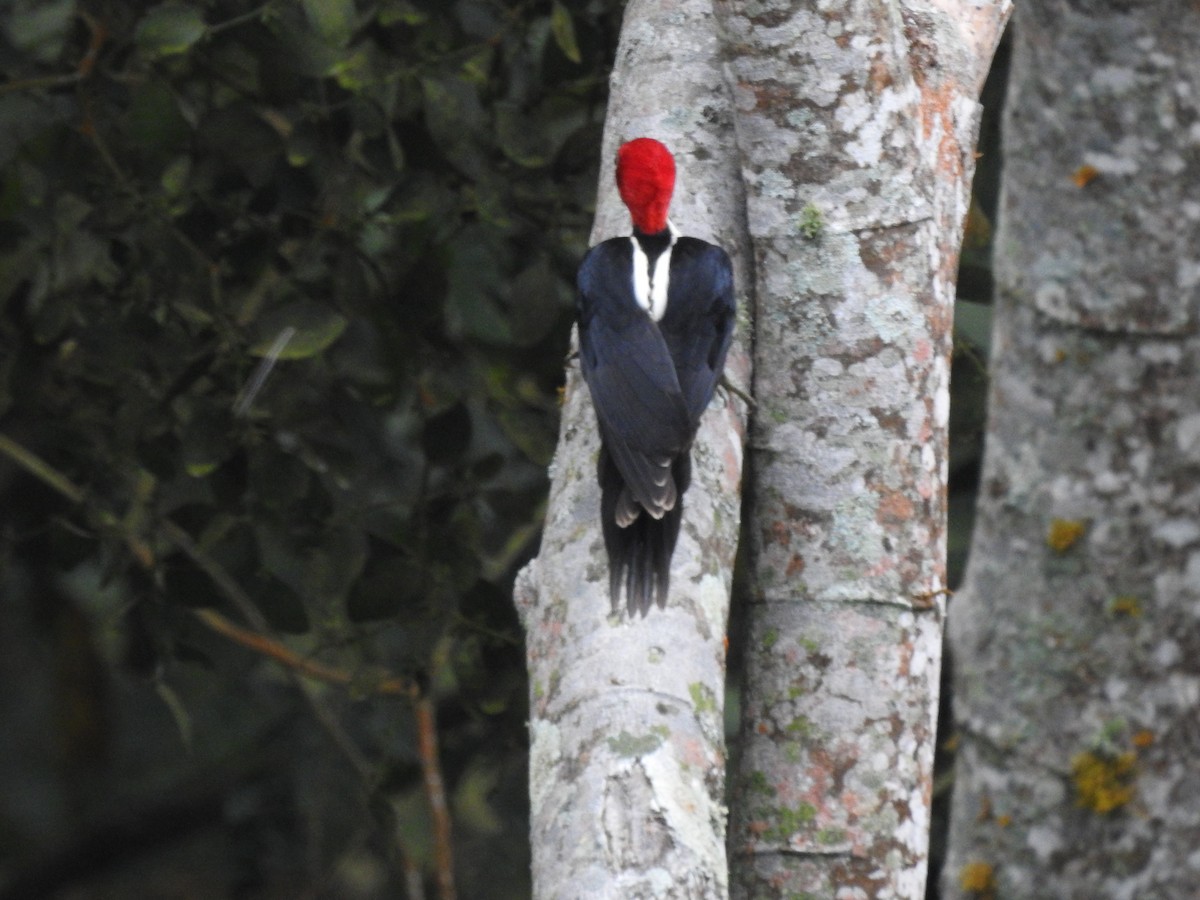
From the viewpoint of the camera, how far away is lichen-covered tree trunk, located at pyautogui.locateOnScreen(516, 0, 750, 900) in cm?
143

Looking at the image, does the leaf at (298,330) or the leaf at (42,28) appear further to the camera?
the leaf at (42,28)

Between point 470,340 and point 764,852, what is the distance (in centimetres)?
122

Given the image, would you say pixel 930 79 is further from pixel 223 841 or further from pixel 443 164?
pixel 223 841

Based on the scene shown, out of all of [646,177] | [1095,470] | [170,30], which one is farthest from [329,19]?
[1095,470]

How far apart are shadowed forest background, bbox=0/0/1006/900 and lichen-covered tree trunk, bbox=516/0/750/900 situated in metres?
0.41

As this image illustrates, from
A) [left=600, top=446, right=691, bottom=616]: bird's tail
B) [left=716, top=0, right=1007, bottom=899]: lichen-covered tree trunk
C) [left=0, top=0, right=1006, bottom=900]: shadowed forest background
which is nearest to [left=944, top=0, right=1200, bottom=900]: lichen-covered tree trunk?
[left=0, top=0, right=1006, bottom=900]: shadowed forest background

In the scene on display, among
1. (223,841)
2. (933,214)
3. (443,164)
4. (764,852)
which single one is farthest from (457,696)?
(223,841)

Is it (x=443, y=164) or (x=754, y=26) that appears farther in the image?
(x=443, y=164)

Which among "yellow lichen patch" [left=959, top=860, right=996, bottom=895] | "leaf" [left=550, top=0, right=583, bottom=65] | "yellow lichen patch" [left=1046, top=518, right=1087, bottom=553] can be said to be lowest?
"yellow lichen patch" [left=959, top=860, right=996, bottom=895]

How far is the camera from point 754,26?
1.95 meters

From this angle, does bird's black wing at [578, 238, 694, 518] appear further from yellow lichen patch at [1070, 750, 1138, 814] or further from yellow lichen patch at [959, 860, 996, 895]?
yellow lichen patch at [959, 860, 996, 895]

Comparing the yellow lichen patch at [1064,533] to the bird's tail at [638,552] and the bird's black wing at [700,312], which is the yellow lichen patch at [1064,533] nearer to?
the bird's black wing at [700,312]

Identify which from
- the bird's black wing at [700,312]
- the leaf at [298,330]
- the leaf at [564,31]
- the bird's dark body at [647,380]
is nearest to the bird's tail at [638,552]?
the bird's dark body at [647,380]

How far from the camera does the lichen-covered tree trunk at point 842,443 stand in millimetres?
1825
